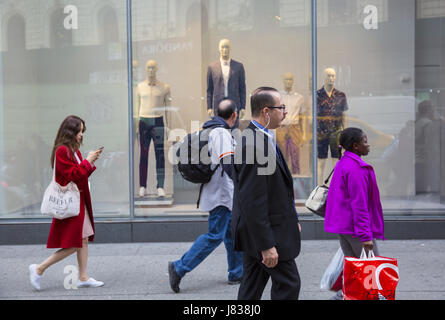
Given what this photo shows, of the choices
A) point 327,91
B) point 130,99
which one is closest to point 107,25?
point 130,99

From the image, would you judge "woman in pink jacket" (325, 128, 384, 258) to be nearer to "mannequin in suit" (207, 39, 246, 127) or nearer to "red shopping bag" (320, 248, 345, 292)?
"red shopping bag" (320, 248, 345, 292)

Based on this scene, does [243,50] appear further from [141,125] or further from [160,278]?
[160,278]

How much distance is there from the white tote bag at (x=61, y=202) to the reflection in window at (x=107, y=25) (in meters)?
3.76

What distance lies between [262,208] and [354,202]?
50.4 inches

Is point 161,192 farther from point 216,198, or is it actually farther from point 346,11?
point 346,11

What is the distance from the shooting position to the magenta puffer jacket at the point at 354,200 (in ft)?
14.3

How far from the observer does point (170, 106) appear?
28.6ft

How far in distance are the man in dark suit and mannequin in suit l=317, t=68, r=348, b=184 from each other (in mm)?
4731

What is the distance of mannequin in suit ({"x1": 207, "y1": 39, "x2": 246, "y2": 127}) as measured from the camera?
8.62m

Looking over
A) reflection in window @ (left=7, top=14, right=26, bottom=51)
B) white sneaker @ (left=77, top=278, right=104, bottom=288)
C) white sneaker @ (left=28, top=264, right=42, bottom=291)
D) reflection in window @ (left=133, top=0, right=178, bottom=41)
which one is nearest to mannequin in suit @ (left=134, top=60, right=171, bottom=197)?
reflection in window @ (left=133, top=0, right=178, bottom=41)

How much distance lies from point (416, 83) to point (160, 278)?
5383 mm

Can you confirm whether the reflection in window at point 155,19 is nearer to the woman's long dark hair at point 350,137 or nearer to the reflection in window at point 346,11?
the reflection in window at point 346,11
